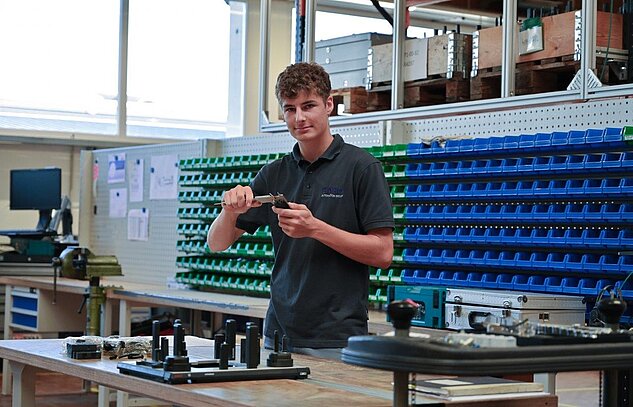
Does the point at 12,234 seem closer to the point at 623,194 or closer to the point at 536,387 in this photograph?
the point at 623,194

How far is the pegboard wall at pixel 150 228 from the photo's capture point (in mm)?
7109

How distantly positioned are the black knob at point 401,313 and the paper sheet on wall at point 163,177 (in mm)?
5295

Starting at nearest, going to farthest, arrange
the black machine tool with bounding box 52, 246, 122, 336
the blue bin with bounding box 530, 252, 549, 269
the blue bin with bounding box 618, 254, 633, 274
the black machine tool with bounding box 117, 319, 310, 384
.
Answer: the black machine tool with bounding box 117, 319, 310, 384 → the blue bin with bounding box 618, 254, 633, 274 → the blue bin with bounding box 530, 252, 549, 269 → the black machine tool with bounding box 52, 246, 122, 336

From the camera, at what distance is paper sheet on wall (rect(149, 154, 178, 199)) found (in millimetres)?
7094

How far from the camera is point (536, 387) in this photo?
2223mm

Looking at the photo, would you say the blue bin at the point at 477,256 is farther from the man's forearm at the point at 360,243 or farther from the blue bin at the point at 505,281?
the man's forearm at the point at 360,243

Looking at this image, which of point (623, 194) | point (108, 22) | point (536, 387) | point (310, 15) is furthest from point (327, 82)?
point (108, 22)

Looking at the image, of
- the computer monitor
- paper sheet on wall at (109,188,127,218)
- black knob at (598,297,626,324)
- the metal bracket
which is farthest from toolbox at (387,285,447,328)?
the computer monitor

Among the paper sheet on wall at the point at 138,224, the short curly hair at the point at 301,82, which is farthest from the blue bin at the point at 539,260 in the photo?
the paper sheet on wall at the point at 138,224

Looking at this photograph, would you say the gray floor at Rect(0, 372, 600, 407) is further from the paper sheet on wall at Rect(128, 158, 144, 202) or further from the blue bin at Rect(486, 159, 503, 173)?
the paper sheet on wall at Rect(128, 158, 144, 202)

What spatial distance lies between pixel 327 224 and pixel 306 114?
322mm

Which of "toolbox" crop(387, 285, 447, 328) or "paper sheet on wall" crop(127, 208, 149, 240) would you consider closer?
"toolbox" crop(387, 285, 447, 328)

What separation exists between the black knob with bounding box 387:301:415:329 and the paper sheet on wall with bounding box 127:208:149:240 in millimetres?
5669

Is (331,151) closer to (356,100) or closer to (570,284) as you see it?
(570,284)
